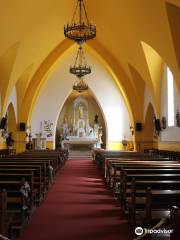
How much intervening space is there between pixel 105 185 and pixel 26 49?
9571 millimetres

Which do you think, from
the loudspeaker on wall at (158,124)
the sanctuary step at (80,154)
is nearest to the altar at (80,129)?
the sanctuary step at (80,154)

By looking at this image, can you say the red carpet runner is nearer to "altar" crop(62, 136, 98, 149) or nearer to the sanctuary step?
the sanctuary step

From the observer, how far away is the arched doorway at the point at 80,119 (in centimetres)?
2917

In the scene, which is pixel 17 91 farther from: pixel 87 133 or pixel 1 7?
pixel 1 7

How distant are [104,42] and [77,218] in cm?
1501

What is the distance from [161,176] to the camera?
627 cm

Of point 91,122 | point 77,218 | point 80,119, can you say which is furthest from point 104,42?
point 77,218

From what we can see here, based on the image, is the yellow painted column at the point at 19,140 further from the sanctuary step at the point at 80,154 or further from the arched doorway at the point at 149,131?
the arched doorway at the point at 149,131

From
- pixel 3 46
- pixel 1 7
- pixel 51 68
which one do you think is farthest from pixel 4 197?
pixel 51 68

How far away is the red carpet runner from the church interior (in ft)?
0.06

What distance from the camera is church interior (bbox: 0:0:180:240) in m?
5.31

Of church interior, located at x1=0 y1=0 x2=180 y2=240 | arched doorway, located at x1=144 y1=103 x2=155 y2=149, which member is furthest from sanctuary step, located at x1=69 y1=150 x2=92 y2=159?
arched doorway, located at x1=144 y1=103 x2=155 y2=149

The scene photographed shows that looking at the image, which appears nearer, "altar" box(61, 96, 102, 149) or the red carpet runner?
the red carpet runner

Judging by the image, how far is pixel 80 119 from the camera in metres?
30.0
